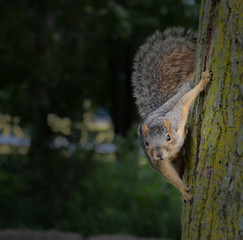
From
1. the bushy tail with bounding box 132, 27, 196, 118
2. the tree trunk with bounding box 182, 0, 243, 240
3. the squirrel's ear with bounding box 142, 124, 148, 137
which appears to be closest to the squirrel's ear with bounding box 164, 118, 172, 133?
the squirrel's ear with bounding box 142, 124, 148, 137

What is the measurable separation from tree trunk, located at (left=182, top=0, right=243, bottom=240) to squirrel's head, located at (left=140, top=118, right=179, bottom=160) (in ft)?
0.77

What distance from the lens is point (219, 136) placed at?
1.99 metres

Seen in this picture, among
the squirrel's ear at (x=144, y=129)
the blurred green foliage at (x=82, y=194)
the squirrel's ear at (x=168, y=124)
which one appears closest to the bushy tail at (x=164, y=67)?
the squirrel's ear at (x=144, y=129)

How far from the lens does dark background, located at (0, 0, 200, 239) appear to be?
5730 mm

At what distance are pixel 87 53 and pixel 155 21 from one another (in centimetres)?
357

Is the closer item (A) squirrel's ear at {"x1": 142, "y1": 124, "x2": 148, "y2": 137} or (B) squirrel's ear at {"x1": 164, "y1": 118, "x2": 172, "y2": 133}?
(B) squirrel's ear at {"x1": 164, "y1": 118, "x2": 172, "y2": 133}

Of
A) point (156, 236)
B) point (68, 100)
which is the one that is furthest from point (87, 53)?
point (156, 236)

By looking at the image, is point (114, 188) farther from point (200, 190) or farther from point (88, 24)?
point (200, 190)

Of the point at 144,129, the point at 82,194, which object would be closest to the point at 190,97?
the point at 144,129

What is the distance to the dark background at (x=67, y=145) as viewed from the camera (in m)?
5.73

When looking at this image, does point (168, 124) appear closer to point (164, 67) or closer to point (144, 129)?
point (144, 129)

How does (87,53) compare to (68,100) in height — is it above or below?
above

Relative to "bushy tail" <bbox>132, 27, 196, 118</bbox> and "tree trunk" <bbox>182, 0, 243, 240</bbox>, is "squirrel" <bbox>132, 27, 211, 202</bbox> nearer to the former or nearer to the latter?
"bushy tail" <bbox>132, 27, 196, 118</bbox>

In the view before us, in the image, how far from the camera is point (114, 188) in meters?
6.27
